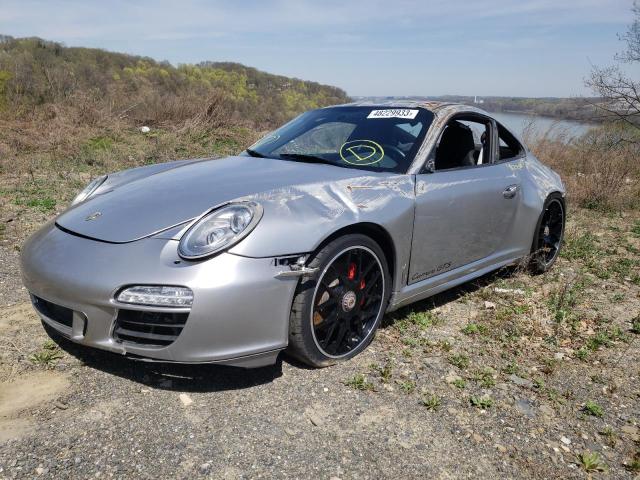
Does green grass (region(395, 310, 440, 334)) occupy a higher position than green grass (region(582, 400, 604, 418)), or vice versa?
green grass (region(395, 310, 440, 334))

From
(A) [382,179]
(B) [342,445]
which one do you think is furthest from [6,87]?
(B) [342,445]

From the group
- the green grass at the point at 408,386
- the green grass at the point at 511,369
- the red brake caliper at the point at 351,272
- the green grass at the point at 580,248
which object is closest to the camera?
the green grass at the point at 408,386

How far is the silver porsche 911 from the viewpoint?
90.7 inches

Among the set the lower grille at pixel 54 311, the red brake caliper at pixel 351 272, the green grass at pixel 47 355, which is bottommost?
the green grass at pixel 47 355

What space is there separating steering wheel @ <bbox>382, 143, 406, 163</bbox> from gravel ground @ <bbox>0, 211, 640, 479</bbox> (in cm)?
108

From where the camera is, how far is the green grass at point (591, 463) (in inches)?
86.4

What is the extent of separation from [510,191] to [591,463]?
7.06ft

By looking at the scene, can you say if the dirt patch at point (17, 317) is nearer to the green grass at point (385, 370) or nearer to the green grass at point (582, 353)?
the green grass at point (385, 370)

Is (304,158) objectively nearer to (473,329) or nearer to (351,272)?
(351,272)

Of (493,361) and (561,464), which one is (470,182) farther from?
(561,464)

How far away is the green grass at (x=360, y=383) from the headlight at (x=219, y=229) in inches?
37.6

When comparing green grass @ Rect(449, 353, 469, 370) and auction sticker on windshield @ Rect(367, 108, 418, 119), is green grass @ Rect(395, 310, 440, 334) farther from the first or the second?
auction sticker on windshield @ Rect(367, 108, 418, 119)

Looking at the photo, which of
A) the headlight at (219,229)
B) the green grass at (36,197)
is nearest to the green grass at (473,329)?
the headlight at (219,229)

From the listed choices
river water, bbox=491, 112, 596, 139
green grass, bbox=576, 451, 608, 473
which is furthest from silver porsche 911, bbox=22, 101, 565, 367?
river water, bbox=491, 112, 596, 139
